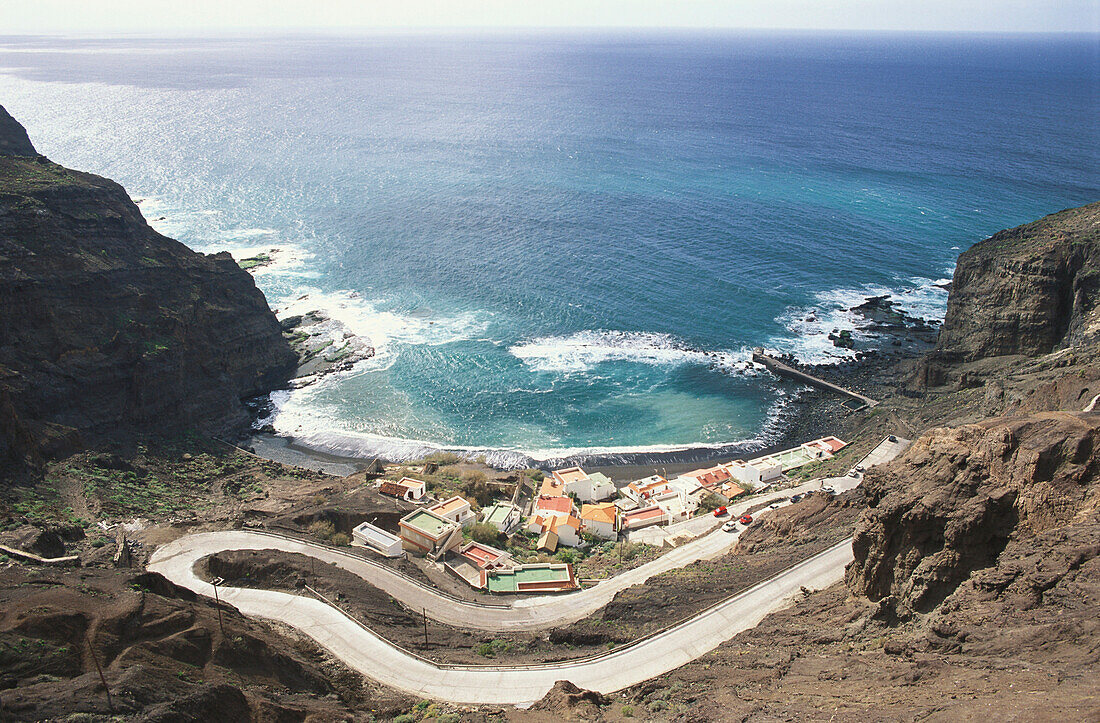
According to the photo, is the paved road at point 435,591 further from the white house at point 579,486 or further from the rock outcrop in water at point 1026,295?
the rock outcrop in water at point 1026,295

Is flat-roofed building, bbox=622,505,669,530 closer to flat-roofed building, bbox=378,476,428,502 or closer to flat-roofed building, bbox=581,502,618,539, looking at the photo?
flat-roofed building, bbox=581,502,618,539

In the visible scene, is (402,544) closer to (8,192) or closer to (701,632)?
(701,632)

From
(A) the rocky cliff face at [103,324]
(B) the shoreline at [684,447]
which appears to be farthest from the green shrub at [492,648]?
(A) the rocky cliff face at [103,324]

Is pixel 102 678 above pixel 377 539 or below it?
above

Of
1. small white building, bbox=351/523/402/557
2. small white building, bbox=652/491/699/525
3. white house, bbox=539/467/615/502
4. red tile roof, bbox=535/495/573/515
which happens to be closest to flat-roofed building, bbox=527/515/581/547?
red tile roof, bbox=535/495/573/515

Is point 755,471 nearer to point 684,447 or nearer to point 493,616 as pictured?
point 684,447

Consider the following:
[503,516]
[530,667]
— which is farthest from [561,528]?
[530,667]

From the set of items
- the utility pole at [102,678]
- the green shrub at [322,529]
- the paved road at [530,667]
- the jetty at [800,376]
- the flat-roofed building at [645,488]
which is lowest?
the flat-roofed building at [645,488]
